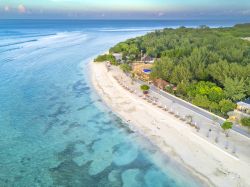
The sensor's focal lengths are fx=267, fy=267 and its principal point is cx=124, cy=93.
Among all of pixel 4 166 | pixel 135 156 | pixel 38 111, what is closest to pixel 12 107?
pixel 38 111

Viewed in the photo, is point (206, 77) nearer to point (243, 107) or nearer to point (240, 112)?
point (243, 107)

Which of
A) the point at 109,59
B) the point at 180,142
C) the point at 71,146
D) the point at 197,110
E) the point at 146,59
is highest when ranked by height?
the point at 197,110

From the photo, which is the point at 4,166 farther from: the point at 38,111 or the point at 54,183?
the point at 38,111

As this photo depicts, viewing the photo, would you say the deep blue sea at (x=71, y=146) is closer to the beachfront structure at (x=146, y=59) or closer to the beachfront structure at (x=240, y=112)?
the beachfront structure at (x=240, y=112)

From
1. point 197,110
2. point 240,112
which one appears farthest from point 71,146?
point 240,112

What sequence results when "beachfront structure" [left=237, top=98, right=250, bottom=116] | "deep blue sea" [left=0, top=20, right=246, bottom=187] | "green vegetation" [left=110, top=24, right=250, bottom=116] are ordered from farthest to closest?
"green vegetation" [left=110, top=24, right=250, bottom=116] → "beachfront structure" [left=237, top=98, right=250, bottom=116] → "deep blue sea" [left=0, top=20, right=246, bottom=187]

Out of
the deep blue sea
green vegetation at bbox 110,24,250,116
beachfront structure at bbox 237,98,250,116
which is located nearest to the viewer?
the deep blue sea

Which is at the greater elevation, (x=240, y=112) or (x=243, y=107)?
(x=243, y=107)

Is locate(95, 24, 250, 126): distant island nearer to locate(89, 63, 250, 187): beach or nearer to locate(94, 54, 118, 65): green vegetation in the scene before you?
locate(94, 54, 118, 65): green vegetation

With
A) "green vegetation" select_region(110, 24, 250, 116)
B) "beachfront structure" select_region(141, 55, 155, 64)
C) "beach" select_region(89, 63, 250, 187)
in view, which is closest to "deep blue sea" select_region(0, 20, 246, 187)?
"beach" select_region(89, 63, 250, 187)

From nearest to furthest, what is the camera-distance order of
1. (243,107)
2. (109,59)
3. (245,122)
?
(245,122) < (243,107) < (109,59)
